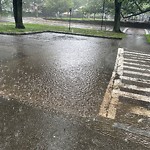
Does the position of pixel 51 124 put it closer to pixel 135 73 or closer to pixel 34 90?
pixel 34 90

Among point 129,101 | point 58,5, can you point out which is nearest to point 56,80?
point 129,101

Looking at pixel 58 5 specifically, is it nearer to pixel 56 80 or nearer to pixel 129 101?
pixel 56 80

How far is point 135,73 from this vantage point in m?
6.55

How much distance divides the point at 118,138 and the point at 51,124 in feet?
3.57

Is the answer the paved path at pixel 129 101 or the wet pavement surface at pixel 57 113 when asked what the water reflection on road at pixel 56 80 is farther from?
the paved path at pixel 129 101

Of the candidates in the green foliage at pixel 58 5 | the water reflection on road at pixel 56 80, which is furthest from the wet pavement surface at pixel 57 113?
the green foliage at pixel 58 5

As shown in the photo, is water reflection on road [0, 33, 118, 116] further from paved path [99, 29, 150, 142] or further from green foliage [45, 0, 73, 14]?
green foliage [45, 0, 73, 14]

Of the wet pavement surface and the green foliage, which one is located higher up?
the green foliage

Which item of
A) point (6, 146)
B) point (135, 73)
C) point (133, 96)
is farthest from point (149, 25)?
point (6, 146)

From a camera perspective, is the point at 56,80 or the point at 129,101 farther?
the point at 56,80

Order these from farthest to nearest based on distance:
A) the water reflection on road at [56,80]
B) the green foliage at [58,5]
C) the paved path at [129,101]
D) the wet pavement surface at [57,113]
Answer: the green foliage at [58,5]
the water reflection on road at [56,80]
the paved path at [129,101]
the wet pavement surface at [57,113]

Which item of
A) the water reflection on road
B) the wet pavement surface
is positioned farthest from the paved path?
the water reflection on road

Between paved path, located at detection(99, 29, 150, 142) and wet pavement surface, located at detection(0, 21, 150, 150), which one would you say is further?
paved path, located at detection(99, 29, 150, 142)

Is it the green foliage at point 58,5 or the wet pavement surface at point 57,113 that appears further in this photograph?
the green foliage at point 58,5
